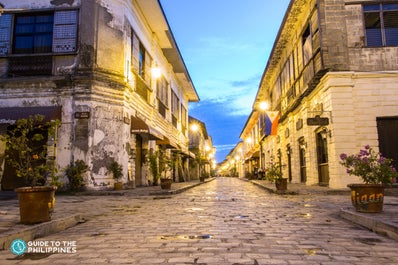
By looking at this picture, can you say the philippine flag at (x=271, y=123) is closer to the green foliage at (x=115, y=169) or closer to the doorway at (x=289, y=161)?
the doorway at (x=289, y=161)

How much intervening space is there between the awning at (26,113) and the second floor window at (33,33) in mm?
2663

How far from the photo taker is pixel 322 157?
1498cm

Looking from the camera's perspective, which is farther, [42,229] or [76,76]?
[76,76]

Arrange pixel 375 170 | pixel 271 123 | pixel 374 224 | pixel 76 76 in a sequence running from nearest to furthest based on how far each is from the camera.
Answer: pixel 374 224, pixel 375 170, pixel 76 76, pixel 271 123

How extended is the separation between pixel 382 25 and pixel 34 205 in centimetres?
1393

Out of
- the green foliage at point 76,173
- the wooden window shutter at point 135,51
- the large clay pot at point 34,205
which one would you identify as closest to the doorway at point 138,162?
the wooden window shutter at point 135,51

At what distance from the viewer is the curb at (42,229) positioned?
13.6ft

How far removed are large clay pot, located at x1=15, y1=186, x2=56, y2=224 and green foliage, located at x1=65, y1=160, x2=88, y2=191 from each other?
6857 mm

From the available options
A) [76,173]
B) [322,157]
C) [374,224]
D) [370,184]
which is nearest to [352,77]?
[322,157]

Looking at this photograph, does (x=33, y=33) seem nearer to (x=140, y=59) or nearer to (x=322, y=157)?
(x=140, y=59)

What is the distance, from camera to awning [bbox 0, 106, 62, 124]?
12219 millimetres

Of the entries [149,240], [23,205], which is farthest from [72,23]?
[149,240]

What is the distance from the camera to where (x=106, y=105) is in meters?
13.1

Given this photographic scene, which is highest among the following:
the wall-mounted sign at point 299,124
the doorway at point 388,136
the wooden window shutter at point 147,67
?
the wooden window shutter at point 147,67
